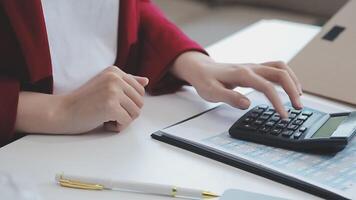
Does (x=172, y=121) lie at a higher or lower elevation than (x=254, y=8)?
lower

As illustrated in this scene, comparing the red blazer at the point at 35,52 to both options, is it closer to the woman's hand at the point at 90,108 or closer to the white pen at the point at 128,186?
the woman's hand at the point at 90,108

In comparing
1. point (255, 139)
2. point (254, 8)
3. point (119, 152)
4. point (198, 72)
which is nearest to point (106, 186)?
point (119, 152)

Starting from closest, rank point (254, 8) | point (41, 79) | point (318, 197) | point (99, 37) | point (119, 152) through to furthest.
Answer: point (318, 197) < point (119, 152) < point (41, 79) < point (99, 37) < point (254, 8)

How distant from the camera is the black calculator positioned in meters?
0.69

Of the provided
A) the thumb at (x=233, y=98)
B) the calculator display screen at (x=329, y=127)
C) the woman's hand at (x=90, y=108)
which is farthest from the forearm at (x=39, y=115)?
the calculator display screen at (x=329, y=127)

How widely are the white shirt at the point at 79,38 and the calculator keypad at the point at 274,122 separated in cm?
27

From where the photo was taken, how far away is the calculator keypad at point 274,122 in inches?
28.6

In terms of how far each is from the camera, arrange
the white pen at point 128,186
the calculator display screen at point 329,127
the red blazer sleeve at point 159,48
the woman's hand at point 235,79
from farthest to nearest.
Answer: the red blazer sleeve at point 159,48, the woman's hand at point 235,79, the calculator display screen at point 329,127, the white pen at point 128,186

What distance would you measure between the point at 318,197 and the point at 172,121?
27cm

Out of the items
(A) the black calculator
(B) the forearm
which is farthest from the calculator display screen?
(B) the forearm

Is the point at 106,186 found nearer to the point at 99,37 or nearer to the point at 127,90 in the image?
the point at 127,90

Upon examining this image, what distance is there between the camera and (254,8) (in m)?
2.24

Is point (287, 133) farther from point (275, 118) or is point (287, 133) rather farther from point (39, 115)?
point (39, 115)

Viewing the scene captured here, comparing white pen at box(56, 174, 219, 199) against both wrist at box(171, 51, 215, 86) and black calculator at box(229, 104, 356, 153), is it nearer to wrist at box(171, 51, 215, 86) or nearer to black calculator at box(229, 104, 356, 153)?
black calculator at box(229, 104, 356, 153)
